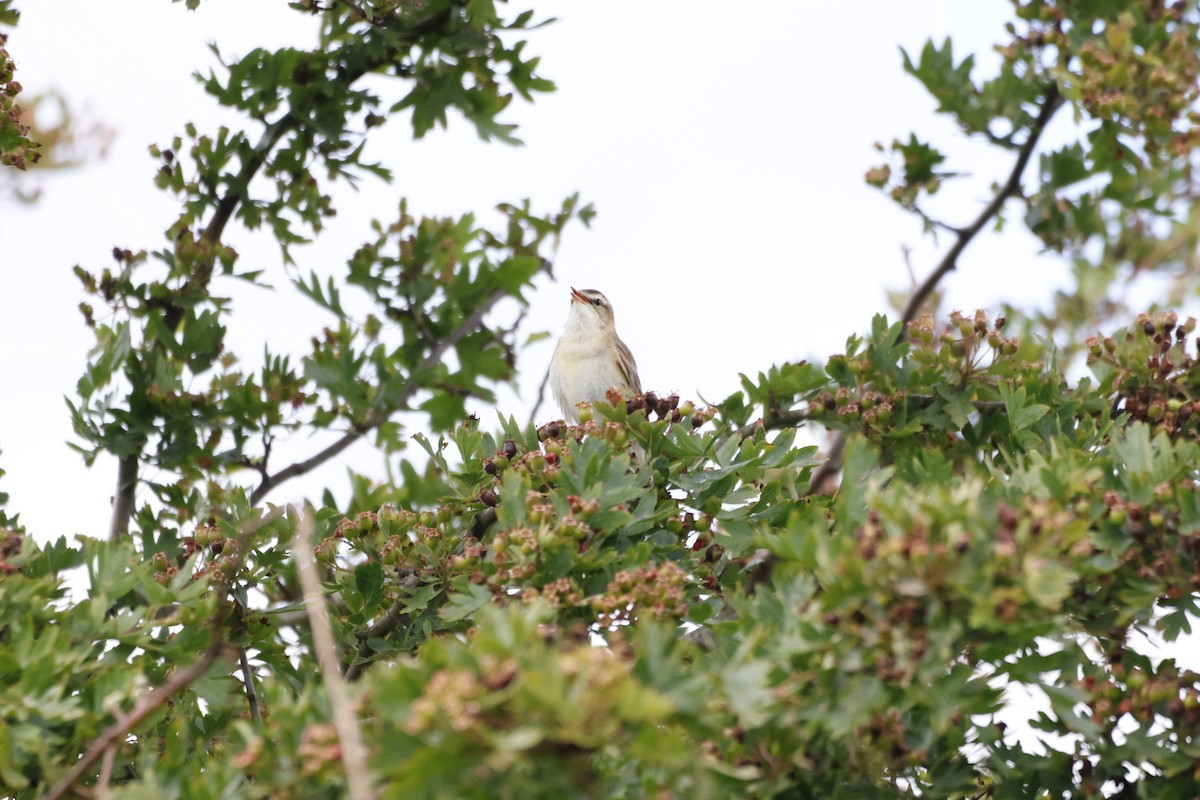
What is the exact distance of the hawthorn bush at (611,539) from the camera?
7.16 feet

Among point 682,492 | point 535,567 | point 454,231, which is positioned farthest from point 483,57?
point 535,567

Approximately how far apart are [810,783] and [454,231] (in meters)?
2.30

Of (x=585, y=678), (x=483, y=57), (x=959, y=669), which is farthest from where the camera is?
(x=483, y=57)

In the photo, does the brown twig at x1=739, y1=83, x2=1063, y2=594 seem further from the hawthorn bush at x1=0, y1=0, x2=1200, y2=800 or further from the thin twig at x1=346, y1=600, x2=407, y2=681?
the thin twig at x1=346, y1=600, x2=407, y2=681

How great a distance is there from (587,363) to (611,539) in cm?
434

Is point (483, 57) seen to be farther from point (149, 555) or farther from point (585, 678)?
point (585, 678)

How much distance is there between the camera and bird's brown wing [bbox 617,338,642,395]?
7.90m

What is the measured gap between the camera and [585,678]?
192 centimetres

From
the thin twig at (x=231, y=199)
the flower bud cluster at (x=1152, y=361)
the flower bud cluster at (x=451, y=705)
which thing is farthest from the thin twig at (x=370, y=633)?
the flower bud cluster at (x=1152, y=361)

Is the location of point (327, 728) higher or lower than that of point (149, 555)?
lower

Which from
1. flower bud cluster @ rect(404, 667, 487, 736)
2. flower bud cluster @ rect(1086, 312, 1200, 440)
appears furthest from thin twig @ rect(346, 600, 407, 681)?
flower bud cluster @ rect(1086, 312, 1200, 440)

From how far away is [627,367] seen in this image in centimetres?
802

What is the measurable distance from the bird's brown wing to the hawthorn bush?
213cm

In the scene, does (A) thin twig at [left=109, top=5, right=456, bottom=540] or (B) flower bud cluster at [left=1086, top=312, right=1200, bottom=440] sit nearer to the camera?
(B) flower bud cluster at [left=1086, top=312, right=1200, bottom=440]
